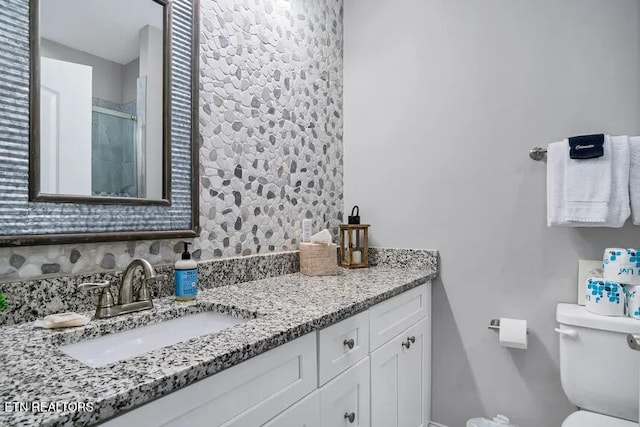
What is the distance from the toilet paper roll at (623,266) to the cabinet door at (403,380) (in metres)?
0.75

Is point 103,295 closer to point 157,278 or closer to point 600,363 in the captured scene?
point 157,278

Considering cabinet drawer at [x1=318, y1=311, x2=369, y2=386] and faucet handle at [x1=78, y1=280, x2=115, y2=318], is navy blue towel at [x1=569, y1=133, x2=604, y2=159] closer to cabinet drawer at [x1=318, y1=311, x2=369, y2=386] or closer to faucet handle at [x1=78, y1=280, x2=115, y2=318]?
cabinet drawer at [x1=318, y1=311, x2=369, y2=386]

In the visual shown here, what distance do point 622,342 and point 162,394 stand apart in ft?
4.84

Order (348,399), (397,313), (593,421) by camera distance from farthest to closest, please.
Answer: (397,313) < (593,421) < (348,399)

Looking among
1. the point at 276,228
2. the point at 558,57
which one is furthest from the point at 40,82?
the point at 558,57

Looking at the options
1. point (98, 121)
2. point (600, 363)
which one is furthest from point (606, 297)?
point (98, 121)

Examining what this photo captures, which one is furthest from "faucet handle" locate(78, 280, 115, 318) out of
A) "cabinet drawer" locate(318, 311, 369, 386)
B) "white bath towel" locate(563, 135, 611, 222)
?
"white bath towel" locate(563, 135, 611, 222)

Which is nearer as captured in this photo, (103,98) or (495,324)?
(103,98)

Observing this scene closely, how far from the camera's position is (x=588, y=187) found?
1.37 meters

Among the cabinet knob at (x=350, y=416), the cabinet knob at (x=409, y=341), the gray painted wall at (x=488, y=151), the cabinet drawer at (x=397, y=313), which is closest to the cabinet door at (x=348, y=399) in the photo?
the cabinet knob at (x=350, y=416)

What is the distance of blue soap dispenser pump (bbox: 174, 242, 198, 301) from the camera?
1151 millimetres

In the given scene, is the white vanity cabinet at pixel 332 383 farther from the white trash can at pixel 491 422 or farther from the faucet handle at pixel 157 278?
the faucet handle at pixel 157 278

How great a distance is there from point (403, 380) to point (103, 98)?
1.48m

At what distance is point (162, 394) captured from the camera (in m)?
0.61
